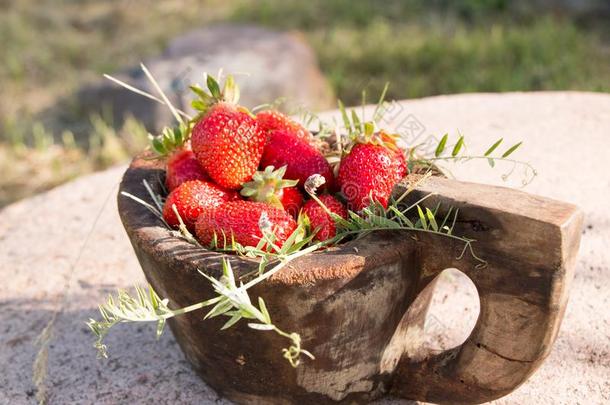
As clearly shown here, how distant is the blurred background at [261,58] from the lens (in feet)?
12.9

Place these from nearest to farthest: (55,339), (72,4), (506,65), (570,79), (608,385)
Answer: (608,385), (55,339), (570,79), (506,65), (72,4)

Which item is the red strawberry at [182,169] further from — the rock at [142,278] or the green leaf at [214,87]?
the rock at [142,278]

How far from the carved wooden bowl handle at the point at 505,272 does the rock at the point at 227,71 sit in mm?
2623

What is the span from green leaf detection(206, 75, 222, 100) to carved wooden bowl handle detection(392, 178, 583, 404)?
0.44 m

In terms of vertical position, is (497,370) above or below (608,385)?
above

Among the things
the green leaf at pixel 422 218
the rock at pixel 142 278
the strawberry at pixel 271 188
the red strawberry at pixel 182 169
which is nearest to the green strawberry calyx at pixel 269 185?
the strawberry at pixel 271 188

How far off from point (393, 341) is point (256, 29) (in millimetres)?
3611

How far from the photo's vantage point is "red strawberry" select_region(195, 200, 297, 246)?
1.24 metres

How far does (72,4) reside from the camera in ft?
20.1

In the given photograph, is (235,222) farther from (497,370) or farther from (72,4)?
(72,4)

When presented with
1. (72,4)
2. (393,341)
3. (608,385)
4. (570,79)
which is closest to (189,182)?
(393,341)

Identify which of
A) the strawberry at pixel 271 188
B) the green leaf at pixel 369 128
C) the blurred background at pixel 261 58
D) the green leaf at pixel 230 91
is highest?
the green leaf at pixel 230 91

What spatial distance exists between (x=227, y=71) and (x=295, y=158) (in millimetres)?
2716

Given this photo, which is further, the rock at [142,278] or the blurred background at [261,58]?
the blurred background at [261,58]
